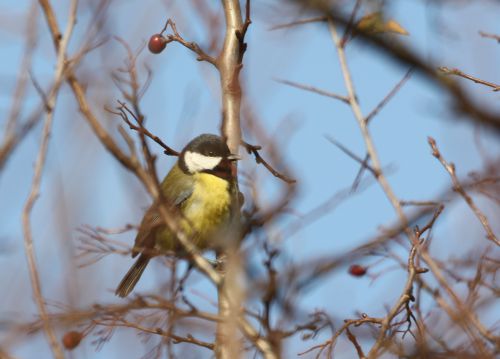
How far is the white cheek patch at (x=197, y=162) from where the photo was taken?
470 cm

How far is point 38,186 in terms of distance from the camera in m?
2.65

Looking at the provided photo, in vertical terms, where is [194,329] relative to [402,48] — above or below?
below

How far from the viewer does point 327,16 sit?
13.3 ft

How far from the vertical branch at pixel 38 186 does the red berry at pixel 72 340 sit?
0.53 m

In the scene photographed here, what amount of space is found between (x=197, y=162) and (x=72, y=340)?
1980mm

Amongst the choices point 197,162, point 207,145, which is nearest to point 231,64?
point 207,145

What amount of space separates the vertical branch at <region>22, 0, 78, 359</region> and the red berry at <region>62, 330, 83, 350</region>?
533 millimetres

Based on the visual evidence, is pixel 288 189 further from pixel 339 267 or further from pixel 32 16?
pixel 32 16

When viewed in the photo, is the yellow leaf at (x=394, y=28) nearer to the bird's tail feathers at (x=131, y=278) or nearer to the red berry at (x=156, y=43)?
the red berry at (x=156, y=43)

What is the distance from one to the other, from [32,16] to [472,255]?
2.07 m

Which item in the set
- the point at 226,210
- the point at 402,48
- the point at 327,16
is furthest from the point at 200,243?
the point at 402,48

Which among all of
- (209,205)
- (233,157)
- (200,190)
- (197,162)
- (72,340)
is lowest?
(72,340)

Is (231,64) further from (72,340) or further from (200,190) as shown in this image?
(200,190)

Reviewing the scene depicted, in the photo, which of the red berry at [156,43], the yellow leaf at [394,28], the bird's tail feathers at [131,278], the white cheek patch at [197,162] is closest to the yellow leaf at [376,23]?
the yellow leaf at [394,28]
